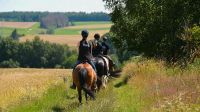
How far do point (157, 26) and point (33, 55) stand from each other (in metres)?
97.3

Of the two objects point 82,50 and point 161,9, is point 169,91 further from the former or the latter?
point 161,9

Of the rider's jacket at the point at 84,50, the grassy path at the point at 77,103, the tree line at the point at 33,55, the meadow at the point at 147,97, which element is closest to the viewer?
the meadow at the point at 147,97

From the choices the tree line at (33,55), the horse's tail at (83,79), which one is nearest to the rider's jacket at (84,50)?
the horse's tail at (83,79)

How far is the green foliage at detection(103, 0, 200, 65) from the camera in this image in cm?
2728

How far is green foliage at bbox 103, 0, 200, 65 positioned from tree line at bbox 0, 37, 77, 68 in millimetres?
78104

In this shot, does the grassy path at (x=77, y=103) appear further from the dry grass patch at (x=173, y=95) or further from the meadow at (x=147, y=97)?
the dry grass patch at (x=173, y=95)

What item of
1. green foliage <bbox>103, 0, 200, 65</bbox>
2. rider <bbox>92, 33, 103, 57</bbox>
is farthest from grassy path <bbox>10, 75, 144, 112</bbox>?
green foliage <bbox>103, 0, 200, 65</bbox>

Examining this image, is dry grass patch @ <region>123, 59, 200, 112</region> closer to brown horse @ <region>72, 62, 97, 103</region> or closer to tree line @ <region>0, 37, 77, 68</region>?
brown horse @ <region>72, 62, 97, 103</region>

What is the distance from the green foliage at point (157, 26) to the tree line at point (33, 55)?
256 feet

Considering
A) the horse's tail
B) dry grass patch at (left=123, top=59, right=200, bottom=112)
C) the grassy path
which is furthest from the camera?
the horse's tail

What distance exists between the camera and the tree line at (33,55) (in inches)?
4722

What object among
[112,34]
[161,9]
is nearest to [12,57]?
[112,34]

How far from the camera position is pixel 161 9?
29.8 metres

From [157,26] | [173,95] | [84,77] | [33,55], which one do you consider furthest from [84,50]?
[33,55]
